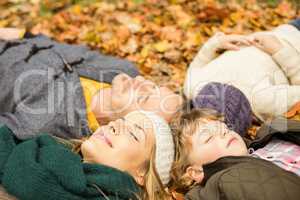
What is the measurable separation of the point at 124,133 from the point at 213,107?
85 cm

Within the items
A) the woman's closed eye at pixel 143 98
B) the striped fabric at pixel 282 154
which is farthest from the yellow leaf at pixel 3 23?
the striped fabric at pixel 282 154

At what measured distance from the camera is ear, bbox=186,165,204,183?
9.37 ft

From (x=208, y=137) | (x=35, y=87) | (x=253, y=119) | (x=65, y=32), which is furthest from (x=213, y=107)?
(x=65, y=32)

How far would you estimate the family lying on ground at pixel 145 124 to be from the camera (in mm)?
2502

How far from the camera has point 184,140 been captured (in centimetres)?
303

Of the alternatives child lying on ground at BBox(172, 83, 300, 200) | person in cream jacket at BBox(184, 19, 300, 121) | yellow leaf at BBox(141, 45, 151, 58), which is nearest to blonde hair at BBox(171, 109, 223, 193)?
child lying on ground at BBox(172, 83, 300, 200)

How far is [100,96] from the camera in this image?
366 centimetres

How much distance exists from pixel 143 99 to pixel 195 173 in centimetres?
86

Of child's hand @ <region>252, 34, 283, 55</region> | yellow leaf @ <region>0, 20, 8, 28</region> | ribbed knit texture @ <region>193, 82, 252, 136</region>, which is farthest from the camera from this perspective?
yellow leaf @ <region>0, 20, 8, 28</region>

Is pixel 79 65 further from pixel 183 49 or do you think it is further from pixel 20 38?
pixel 183 49

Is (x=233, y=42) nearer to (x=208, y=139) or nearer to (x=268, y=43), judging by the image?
(x=268, y=43)

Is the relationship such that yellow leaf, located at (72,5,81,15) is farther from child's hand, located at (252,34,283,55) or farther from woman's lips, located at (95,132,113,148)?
woman's lips, located at (95,132,113,148)

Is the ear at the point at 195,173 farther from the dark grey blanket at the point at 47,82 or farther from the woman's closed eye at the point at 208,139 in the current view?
the dark grey blanket at the point at 47,82

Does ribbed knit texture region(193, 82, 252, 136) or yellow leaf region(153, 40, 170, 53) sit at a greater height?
yellow leaf region(153, 40, 170, 53)
